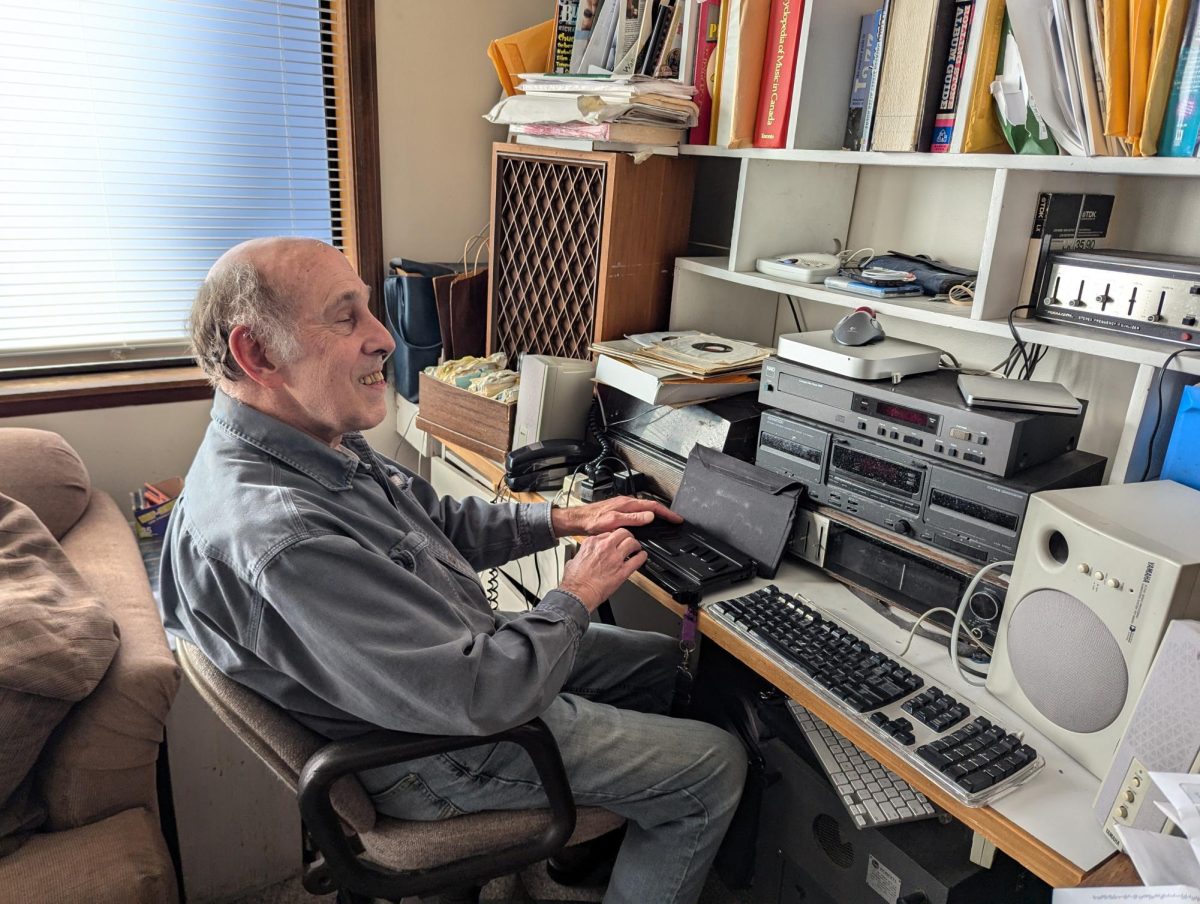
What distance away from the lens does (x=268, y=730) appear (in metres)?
1.04

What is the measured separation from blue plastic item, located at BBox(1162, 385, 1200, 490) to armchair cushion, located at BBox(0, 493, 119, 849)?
64.5 inches

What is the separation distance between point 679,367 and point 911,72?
0.69m

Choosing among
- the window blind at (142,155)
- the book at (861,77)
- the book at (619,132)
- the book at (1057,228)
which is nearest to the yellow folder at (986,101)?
the book at (1057,228)

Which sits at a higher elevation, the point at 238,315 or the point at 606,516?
the point at 238,315

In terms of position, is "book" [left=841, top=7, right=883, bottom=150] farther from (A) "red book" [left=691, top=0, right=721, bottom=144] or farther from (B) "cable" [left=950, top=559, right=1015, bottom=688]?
(B) "cable" [left=950, top=559, right=1015, bottom=688]

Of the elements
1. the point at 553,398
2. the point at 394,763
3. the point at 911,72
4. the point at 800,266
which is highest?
the point at 911,72

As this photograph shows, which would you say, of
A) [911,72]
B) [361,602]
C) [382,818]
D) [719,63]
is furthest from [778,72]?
[382,818]

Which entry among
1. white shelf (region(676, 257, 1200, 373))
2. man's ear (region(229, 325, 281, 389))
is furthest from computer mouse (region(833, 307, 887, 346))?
man's ear (region(229, 325, 281, 389))

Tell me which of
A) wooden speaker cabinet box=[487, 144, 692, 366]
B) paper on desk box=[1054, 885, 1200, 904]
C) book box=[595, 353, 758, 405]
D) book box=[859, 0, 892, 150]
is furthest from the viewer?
wooden speaker cabinet box=[487, 144, 692, 366]

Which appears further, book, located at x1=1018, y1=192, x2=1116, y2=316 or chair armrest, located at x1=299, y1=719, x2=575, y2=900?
book, located at x1=1018, y1=192, x2=1116, y2=316

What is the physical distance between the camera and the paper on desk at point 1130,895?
2.38 ft

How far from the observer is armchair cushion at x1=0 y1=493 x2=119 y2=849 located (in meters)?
1.17

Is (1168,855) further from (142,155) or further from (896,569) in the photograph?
(142,155)

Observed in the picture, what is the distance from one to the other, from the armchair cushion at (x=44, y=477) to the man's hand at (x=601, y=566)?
47.6 inches
